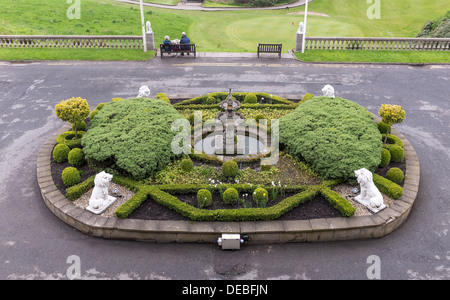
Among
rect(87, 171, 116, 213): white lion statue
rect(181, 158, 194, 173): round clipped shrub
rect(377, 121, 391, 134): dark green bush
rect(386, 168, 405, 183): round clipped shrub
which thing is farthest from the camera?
rect(377, 121, 391, 134): dark green bush

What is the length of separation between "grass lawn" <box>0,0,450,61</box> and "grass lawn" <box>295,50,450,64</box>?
3896 millimetres

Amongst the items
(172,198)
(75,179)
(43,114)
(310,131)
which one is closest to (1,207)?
(75,179)

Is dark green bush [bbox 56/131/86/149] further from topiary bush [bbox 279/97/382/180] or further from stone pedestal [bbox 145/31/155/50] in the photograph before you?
stone pedestal [bbox 145/31/155/50]

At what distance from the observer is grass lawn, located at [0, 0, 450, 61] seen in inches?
1308

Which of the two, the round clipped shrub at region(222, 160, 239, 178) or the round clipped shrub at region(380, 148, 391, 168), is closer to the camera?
the round clipped shrub at region(222, 160, 239, 178)

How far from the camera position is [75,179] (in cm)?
1241

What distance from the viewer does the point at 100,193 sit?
11.3m

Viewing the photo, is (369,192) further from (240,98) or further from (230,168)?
(240,98)

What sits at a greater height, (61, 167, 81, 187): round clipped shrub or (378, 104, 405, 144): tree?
(378, 104, 405, 144): tree

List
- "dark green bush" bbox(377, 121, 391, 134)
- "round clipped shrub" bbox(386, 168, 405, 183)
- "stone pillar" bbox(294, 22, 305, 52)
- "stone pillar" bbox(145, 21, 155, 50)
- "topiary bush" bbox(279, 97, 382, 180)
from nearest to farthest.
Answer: "round clipped shrub" bbox(386, 168, 405, 183) → "topiary bush" bbox(279, 97, 382, 180) → "dark green bush" bbox(377, 121, 391, 134) → "stone pillar" bbox(145, 21, 155, 50) → "stone pillar" bbox(294, 22, 305, 52)

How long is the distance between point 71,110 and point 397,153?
495 inches

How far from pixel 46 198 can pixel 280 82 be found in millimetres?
14813

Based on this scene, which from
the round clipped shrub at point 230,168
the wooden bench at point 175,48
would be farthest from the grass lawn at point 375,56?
the round clipped shrub at point 230,168

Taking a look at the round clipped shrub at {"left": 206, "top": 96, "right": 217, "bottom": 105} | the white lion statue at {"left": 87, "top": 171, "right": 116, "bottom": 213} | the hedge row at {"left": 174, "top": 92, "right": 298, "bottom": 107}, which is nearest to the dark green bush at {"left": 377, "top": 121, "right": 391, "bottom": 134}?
the hedge row at {"left": 174, "top": 92, "right": 298, "bottom": 107}
